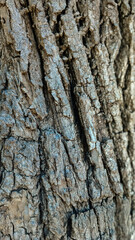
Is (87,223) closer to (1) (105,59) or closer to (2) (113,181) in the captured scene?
(2) (113,181)

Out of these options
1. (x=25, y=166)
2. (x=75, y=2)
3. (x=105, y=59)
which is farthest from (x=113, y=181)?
(x=75, y=2)

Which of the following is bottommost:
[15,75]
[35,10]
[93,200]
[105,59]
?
[93,200]

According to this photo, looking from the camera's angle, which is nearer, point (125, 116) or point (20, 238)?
point (20, 238)

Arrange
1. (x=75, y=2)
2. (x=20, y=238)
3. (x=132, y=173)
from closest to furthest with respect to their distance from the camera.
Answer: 1. (x=20, y=238)
2. (x=75, y=2)
3. (x=132, y=173)

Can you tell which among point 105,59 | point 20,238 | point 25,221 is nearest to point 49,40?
point 105,59

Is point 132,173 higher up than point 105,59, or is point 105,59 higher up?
point 105,59

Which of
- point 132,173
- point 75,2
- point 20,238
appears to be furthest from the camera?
point 132,173
